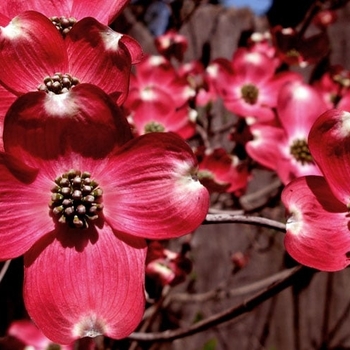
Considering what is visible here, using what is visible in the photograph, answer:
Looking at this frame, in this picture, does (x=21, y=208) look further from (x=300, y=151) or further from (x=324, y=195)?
(x=300, y=151)

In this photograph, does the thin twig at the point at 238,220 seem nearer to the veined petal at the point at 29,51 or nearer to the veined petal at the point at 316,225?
the veined petal at the point at 316,225

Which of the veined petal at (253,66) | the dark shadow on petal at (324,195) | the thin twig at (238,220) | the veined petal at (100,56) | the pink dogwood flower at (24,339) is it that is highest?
the veined petal at (253,66)

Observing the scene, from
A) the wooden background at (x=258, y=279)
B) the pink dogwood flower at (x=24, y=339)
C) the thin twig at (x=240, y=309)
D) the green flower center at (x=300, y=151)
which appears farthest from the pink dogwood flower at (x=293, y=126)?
the wooden background at (x=258, y=279)

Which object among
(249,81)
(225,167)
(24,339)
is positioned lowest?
(24,339)

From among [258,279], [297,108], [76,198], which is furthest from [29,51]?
[258,279]

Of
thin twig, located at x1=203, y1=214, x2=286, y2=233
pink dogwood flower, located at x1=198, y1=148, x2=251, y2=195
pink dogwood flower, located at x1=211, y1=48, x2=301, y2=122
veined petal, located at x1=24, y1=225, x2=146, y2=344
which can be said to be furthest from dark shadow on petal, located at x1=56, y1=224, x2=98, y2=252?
pink dogwood flower, located at x1=211, y1=48, x2=301, y2=122

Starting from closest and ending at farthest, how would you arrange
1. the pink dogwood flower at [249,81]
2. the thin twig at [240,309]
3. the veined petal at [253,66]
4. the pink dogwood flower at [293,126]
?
the thin twig at [240,309]
the pink dogwood flower at [293,126]
the pink dogwood flower at [249,81]
the veined petal at [253,66]

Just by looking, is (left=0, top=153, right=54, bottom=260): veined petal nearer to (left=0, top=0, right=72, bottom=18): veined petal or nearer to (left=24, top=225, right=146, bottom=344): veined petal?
(left=24, top=225, right=146, bottom=344): veined petal
